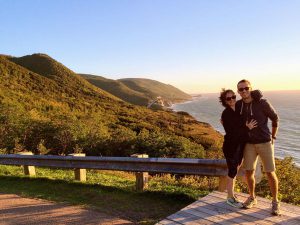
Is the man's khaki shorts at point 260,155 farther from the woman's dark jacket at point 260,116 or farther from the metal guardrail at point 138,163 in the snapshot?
the metal guardrail at point 138,163

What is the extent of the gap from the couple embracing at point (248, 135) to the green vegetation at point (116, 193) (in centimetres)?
126

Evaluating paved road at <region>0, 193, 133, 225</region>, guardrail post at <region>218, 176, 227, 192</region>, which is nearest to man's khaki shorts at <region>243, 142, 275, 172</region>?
guardrail post at <region>218, 176, 227, 192</region>

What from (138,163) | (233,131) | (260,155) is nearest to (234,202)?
(260,155)

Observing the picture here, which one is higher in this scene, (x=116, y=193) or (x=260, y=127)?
(x=260, y=127)

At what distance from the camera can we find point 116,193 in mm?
6758

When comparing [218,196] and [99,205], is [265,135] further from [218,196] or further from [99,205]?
[99,205]

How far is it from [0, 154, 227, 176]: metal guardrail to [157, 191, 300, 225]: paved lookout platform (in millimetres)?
812

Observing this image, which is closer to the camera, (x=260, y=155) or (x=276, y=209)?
(x=276, y=209)

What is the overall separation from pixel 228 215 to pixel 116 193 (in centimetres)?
258

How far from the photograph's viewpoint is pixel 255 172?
561cm

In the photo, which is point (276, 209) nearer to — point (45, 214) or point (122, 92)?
point (45, 214)

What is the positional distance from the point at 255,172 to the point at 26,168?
17.9 feet

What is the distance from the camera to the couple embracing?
505 cm

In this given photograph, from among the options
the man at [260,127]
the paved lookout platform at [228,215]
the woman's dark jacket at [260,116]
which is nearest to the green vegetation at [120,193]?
the paved lookout platform at [228,215]
